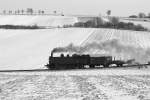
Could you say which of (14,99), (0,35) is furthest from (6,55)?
(14,99)

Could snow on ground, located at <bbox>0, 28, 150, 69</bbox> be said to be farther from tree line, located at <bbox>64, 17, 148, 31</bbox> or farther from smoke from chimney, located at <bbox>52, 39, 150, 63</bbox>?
A: tree line, located at <bbox>64, 17, 148, 31</bbox>

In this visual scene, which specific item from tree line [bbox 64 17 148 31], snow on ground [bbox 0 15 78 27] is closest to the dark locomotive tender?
tree line [bbox 64 17 148 31]

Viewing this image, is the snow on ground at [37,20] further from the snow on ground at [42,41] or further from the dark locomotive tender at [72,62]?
the dark locomotive tender at [72,62]

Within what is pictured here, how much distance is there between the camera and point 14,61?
67.1 metres

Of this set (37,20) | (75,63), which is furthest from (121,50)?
(37,20)

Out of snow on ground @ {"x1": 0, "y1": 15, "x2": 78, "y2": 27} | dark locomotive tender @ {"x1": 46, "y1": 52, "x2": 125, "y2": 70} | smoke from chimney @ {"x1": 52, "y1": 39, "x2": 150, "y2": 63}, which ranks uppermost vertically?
snow on ground @ {"x1": 0, "y1": 15, "x2": 78, "y2": 27}

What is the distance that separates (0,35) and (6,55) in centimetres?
2560

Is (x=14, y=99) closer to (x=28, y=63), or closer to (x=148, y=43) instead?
(x=28, y=63)

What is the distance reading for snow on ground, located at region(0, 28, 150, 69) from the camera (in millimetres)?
68000

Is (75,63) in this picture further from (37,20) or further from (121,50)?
(37,20)

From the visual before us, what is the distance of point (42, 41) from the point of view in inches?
3383

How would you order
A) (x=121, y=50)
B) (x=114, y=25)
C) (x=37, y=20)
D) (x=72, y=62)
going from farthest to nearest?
(x=37, y=20), (x=114, y=25), (x=121, y=50), (x=72, y=62)

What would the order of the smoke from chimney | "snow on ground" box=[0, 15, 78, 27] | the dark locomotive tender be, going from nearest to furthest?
the dark locomotive tender
the smoke from chimney
"snow on ground" box=[0, 15, 78, 27]

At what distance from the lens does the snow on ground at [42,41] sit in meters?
68.0
